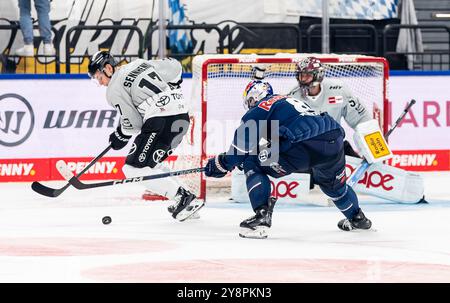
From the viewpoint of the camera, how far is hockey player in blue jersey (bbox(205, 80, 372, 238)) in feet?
23.0

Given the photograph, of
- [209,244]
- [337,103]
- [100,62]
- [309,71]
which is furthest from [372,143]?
[209,244]

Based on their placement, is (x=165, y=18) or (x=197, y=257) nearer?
(x=197, y=257)

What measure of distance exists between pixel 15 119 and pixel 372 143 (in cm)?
361

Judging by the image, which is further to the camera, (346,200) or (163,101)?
(163,101)

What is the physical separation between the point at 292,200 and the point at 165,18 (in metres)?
2.60

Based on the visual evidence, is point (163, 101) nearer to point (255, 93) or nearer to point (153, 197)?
point (255, 93)

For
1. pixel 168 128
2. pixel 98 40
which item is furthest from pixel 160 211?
pixel 98 40

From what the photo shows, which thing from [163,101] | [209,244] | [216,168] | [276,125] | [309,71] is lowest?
[209,244]

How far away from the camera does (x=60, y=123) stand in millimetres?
10695

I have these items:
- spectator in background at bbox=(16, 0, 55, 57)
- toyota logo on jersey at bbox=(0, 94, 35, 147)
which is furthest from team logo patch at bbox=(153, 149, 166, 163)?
spectator in background at bbox=(16, 0, 55, 57)

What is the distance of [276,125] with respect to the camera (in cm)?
703

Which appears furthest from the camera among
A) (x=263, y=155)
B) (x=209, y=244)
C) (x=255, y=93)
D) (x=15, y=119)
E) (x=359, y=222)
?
(x=15, y=119)

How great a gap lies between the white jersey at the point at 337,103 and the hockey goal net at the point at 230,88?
15.6 inches

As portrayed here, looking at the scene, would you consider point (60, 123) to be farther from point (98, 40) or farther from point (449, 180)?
point (449, 180)
